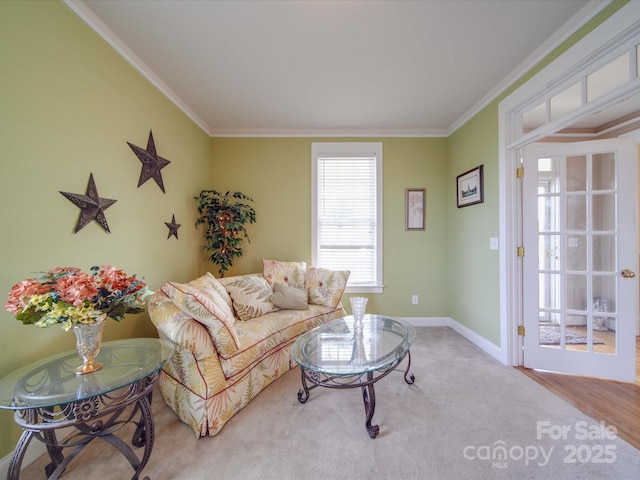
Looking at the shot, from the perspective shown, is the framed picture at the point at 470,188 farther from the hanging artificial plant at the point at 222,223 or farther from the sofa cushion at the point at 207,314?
the sofa cushion at the point at 207,314

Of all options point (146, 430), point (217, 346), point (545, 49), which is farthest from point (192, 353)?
point (545, 49)

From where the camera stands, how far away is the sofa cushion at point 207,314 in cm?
155

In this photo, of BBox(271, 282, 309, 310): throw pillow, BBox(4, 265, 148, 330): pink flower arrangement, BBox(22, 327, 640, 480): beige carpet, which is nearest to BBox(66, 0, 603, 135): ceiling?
BBox(4, 265, 148, 330): pink flower arrangement

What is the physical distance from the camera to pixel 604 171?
2055 millimetres

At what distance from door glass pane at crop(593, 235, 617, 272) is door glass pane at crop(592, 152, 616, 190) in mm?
425

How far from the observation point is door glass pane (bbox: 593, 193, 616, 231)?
79.7 inches

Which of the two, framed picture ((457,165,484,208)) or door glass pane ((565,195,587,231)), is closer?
door glass pane ((565,195,587,231))

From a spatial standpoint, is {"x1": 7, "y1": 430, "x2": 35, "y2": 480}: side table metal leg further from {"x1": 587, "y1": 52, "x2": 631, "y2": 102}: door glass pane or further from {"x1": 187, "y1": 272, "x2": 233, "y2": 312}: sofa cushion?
{"x1": 587, "y1": 52, "x2": 631, "y2": 102}: door glass pane

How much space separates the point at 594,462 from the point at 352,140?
3.47 metres

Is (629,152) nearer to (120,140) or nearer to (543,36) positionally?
(543,36)

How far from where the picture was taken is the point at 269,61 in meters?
2.05

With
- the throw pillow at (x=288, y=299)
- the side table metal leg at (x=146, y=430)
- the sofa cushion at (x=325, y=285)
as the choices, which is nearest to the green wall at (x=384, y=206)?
the sofa cushion at (x=325, y=285)

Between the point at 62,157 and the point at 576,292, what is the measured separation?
4.01m

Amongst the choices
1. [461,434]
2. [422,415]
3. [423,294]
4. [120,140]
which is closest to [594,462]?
[461,434]
